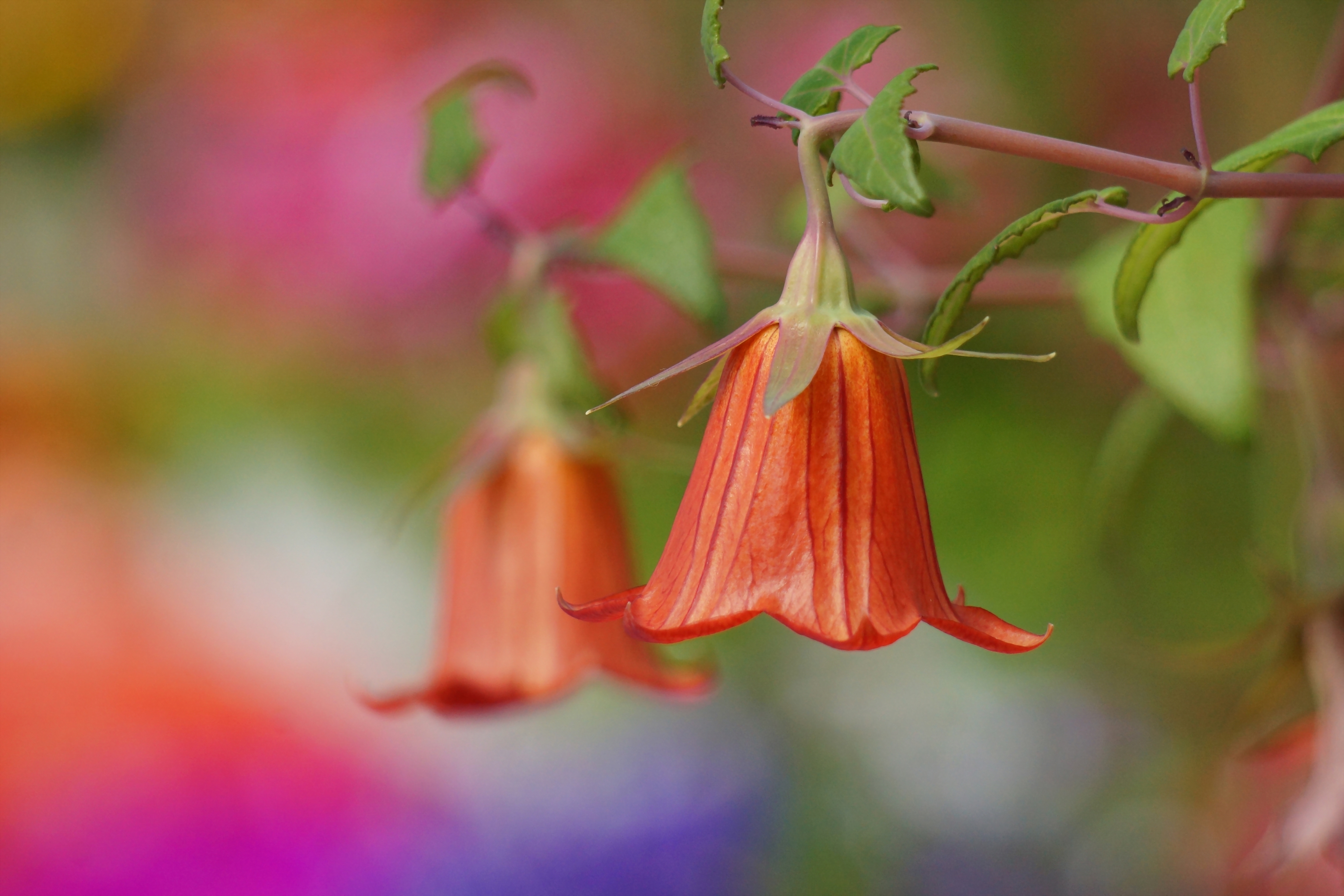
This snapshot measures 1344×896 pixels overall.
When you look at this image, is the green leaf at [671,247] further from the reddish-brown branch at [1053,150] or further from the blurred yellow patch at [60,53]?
the blurred yellow patch at [60,53]

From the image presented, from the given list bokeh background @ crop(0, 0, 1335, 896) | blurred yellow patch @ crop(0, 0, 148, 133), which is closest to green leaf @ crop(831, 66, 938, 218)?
bokeh background @ crop(0, 0, 1335, 896)

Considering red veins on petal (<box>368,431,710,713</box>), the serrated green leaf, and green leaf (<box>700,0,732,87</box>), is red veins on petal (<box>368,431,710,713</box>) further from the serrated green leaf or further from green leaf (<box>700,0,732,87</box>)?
green leaf (<box>700,0,732,87</box>)

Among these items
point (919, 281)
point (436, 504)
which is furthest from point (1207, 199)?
point (436, 504)

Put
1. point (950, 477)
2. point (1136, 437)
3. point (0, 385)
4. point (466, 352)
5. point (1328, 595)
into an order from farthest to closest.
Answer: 1. point (0, 385)
2. point (466, 352)
3. point (950, 477)
4. point (1136, 437)
5. point (1328, 595)

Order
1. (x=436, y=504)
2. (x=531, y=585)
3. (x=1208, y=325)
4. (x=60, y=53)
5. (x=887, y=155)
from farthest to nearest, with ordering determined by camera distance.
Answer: (x=60, y=53), (x=436, y=504), (x=531, y=585), (x=1208, y=325), (x=887, y=155)

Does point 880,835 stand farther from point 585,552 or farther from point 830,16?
point 830,16

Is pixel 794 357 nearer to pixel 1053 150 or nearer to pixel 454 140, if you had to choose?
pixel 1053 150

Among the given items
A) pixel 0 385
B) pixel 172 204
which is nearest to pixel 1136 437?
pixel 172 204
